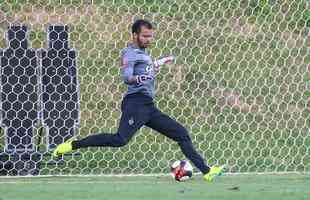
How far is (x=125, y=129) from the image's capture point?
7.32m

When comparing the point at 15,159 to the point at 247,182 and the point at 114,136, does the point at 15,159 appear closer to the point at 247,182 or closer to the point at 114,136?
the point at 114,136

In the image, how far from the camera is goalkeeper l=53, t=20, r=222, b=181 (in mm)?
7234

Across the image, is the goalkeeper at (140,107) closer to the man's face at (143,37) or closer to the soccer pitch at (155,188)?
the man's face at (143,37)

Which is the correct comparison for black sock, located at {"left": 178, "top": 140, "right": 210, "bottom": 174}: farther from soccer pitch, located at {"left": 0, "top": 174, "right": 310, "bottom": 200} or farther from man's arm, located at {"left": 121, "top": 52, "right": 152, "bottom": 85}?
man's arm, located at {"left": 121, "top": 52, "right": 152, "bottom": 85}

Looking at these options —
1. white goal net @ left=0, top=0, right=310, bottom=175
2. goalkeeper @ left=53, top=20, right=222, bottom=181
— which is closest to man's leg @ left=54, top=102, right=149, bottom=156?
goalkeeper @ left=53, top=20, right=222, bottom=181

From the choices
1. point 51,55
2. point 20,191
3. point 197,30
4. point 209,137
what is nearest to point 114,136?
point 20,191

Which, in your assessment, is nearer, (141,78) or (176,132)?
(141,78)

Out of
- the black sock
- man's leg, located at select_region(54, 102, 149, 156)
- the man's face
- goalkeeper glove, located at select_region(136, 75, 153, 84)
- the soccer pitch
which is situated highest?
the man's face

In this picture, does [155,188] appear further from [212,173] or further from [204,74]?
[204,74]

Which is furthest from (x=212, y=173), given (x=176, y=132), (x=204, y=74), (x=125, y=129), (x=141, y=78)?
(x=204, y=74)

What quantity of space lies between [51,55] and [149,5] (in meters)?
1.57

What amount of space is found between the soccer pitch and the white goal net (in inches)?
38.0

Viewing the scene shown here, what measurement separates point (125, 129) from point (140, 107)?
187 mm

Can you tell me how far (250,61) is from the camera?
32.8 feet
